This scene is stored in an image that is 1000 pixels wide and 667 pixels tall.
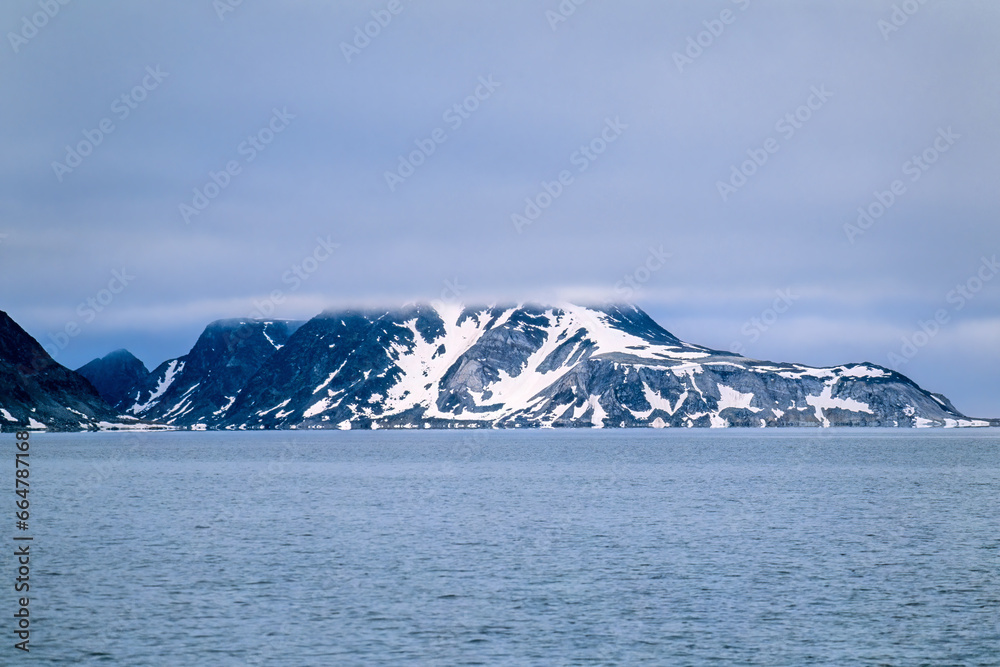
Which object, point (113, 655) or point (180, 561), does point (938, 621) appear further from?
point (180, 561)

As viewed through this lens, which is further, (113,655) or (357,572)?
(357,572)

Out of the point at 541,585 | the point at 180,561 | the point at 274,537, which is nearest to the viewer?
the point at 541,585

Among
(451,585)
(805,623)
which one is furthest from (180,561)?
(805,623)

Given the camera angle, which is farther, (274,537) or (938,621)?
(274,537)

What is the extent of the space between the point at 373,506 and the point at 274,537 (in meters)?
28.0

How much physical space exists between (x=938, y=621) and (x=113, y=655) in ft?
123

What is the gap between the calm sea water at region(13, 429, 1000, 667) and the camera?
4312cm

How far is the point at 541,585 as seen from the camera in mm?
57250

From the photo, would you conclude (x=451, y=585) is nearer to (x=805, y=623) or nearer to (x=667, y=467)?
(x=805, y=623)

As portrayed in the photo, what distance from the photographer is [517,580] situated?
58875 millimetres

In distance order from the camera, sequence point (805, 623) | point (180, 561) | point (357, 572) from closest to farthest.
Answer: point (805, 623) → point (357, 572) → point (180, 561)

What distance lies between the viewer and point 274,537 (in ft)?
260

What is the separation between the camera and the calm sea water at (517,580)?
4312cm

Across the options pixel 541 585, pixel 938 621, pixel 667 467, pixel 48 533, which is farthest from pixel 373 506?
pixel 667 467
